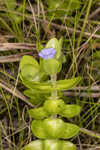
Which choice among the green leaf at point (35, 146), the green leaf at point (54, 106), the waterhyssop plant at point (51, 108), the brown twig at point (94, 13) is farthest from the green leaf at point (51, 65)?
the brown twig at point (94, 13)

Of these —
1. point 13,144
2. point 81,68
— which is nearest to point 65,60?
point 81,68

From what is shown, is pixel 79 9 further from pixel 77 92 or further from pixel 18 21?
pixel 77 92

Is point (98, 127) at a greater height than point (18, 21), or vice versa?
point (18, 21)

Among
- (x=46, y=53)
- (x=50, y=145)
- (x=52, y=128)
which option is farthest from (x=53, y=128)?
(x=46, y=53)

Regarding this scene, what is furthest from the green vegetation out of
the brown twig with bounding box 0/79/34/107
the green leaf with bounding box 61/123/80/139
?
the green leaf with bounding box 61/123/80/139

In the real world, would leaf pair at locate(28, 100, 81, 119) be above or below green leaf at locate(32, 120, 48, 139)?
above

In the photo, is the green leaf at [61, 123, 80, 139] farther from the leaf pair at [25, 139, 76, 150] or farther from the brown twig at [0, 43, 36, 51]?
the brown twig at [0, 43, 36, 51]

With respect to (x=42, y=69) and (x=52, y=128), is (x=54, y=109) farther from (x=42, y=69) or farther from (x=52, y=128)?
(x=42, y=69)

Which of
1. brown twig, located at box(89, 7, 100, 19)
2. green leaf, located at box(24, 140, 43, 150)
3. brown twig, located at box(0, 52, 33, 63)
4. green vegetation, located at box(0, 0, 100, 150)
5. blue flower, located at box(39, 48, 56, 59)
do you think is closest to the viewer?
blue flower, located at box(39, 48, 56, 59)

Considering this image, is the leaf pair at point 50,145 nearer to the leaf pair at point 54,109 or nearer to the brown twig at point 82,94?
the leaf pair at point 54,109

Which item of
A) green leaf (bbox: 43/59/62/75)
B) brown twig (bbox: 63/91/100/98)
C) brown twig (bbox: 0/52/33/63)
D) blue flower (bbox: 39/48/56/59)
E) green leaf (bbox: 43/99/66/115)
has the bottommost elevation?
green leaf (bbox: 43/99/66/115)

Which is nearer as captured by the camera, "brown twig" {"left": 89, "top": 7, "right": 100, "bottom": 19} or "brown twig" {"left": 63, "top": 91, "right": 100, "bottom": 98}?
"brown twig" {"left": 63, "top": 91, "right": 100, "bottom": 98}
